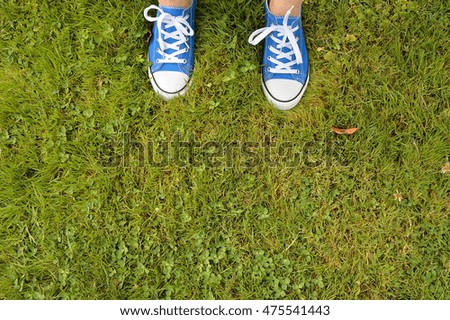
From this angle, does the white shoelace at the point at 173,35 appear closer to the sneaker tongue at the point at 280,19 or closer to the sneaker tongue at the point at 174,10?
the sneaker tongue at the point at 174,10

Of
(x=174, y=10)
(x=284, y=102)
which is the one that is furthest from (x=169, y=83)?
(x=284, y=102)

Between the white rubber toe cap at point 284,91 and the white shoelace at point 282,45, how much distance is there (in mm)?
66

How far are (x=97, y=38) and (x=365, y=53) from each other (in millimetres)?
1625

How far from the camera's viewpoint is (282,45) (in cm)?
239

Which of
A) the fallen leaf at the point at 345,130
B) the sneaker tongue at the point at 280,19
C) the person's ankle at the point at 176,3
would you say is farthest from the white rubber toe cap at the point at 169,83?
the fallen leaf at the point at 345,130

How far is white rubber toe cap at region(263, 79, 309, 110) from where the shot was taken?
2.39m

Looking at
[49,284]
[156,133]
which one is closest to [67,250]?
[49,284]

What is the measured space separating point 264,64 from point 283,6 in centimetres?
34

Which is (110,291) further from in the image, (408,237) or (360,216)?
(408,237)

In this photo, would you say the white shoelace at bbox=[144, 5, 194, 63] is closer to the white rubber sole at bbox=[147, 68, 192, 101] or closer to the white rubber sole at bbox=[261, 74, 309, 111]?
the white rubber sole at bbox=[147, 68, 192, 101]

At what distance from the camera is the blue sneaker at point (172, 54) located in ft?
7.74
